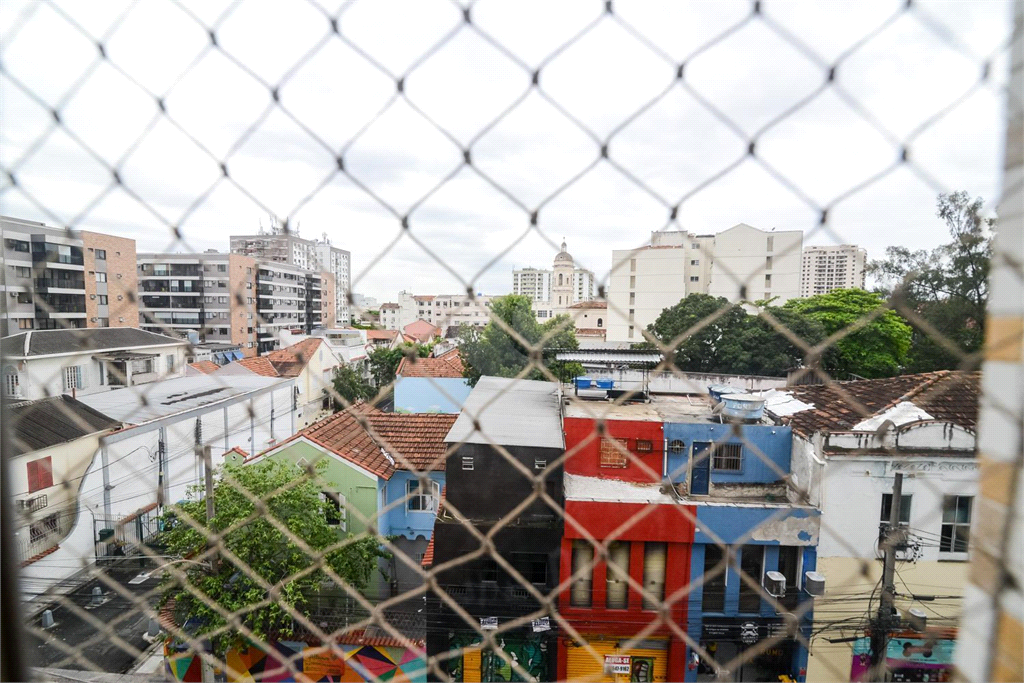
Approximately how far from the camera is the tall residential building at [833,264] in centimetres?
80

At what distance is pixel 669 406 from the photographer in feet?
14.7

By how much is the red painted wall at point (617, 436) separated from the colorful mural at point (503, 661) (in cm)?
144

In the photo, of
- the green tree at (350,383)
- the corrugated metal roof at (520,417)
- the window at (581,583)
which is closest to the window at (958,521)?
the green tree at (350,383)

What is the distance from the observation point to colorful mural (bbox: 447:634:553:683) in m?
4.51

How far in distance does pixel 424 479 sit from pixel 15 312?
66 centimetres


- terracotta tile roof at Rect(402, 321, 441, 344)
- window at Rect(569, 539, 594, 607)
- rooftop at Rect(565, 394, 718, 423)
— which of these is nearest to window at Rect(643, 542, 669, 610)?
window at Rect(569, 539, 594, 607)

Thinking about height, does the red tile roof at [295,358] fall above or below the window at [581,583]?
above

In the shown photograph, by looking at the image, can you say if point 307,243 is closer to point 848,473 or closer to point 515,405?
point 848,473

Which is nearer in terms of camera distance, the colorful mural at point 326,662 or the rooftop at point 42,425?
the rooftop at point 42,425

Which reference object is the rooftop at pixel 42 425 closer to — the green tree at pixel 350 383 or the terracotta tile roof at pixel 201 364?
the terracotta tile roof at pixel 201 364

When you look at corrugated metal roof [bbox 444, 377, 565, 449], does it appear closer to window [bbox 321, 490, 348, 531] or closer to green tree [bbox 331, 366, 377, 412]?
green tree [bbox 331, 366, 377, 412]

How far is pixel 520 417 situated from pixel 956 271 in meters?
3.28

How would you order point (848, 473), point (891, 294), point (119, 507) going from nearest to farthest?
point (891, 294), point (848, 473), point (119, 507)

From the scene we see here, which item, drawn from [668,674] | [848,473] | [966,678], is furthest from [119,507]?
[966,678]
